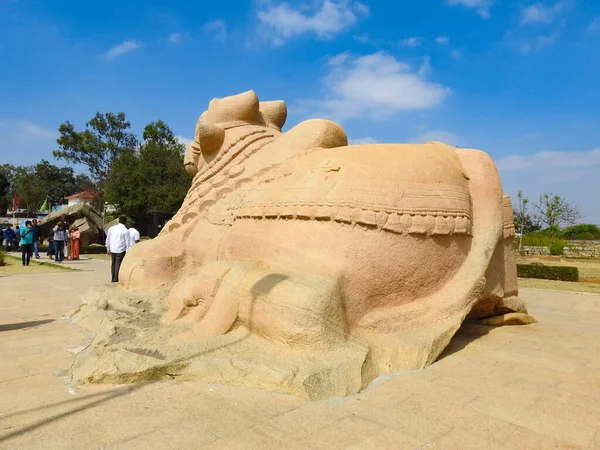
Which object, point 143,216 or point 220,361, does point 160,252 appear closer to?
point 220,361

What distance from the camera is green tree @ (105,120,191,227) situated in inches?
804

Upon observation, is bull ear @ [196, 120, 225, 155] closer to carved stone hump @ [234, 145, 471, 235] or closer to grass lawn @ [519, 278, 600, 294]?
carved stone hump @ [234, 145, 471, 235]

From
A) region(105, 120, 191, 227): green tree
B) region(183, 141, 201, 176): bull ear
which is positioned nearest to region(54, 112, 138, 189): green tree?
region(105, 120, 191, 227): green tree

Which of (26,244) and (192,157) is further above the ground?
(192,157)

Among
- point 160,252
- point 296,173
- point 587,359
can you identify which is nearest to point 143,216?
point 160,252

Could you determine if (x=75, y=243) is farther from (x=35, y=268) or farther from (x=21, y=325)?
(x=21, y=325)

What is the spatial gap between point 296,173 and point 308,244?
83 centimetres

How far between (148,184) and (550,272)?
16872mm

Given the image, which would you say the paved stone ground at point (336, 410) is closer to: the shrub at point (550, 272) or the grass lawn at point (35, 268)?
the grass lawn at point (35, 268)

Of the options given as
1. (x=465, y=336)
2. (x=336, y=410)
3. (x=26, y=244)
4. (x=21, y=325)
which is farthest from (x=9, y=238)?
(x=336, y=410)

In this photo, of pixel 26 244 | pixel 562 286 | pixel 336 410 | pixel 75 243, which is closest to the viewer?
pixel 336 410

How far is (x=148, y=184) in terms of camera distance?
20.7m

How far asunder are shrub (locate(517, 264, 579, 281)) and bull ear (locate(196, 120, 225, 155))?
909 centimetres

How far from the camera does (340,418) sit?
2291mm
